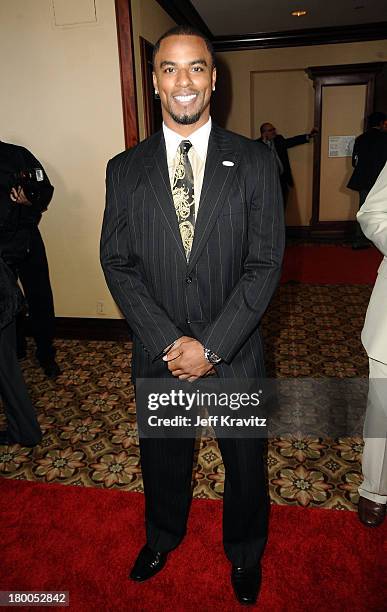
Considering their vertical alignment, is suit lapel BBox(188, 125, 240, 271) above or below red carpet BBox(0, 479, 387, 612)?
above

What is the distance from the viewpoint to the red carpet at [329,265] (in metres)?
5.96

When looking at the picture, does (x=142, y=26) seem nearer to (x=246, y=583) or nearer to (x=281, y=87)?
(x=246, y=583)

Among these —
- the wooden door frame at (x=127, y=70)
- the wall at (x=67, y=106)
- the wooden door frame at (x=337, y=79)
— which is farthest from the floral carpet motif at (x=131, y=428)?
the wooden door frame at (x=337, y=79)

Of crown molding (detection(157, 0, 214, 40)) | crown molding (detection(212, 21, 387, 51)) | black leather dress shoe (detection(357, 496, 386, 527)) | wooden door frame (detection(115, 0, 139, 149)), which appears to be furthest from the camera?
crown molding (detection(212, 21, 387, 51))

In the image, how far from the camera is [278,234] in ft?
5.08

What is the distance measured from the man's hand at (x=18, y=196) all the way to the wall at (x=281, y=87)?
5.63m

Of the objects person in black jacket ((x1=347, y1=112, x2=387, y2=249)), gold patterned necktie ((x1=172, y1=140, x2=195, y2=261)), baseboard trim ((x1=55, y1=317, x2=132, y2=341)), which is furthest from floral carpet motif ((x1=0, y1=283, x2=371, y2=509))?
person in black jacket ((x1=347, y1=112, x2=387, y2=249))

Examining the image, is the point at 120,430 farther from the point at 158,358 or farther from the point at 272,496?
the point at 158,358

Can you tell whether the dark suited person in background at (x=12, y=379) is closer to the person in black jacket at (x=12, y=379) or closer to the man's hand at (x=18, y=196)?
the person in black jacket at (x=12, y=379)

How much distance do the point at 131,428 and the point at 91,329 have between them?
1.65m

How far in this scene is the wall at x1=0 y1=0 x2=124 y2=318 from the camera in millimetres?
3719

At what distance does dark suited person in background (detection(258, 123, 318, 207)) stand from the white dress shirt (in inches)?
243

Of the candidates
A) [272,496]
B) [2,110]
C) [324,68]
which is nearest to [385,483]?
[272,496]

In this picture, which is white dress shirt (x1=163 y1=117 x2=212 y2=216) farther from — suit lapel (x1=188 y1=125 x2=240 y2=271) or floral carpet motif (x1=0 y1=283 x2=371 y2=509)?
floral carpet motif (x1=0 y1=283 x2=371 y2=509)
